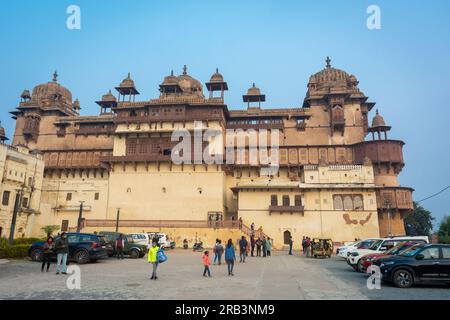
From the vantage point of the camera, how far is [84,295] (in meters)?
8.85

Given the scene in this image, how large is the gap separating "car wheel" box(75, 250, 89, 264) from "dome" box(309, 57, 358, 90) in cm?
3947

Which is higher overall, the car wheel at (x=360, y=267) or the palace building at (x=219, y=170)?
the palace building at (x=219, y=170)

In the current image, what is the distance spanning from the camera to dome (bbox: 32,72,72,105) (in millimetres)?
53156

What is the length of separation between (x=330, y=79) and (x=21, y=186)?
4352 centimetres

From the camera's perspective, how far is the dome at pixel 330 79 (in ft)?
156

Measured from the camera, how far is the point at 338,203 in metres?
38.6

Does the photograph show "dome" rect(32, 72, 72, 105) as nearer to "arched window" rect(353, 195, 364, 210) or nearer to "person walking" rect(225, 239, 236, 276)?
"arched window" rect(353, 195, 364, 210)

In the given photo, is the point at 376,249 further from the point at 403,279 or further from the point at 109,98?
the point at 109,98

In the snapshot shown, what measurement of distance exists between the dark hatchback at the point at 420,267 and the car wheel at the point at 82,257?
1414 cm

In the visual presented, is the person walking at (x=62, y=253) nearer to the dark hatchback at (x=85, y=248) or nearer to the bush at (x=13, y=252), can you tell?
the dark hatchback at (x=85, y=248)

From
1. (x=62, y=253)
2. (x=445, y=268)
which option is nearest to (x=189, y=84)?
(x=62, y=253)

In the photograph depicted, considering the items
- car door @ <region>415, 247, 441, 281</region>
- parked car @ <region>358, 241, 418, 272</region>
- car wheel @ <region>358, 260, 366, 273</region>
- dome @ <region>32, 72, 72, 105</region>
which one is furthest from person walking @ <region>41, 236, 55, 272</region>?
dome @ <region>32, 72, 72, 105</region>

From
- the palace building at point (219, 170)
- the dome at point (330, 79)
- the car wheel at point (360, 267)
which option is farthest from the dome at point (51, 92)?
the car wheel at point (360, 267)

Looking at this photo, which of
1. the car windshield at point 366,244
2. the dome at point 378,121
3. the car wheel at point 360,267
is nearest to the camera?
the car wheel at point 360,267
